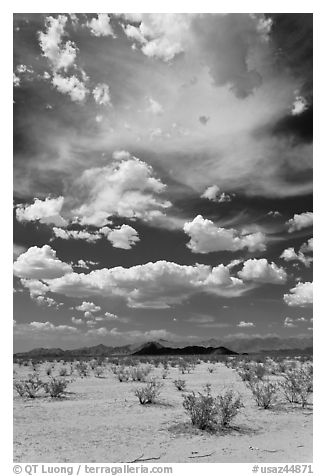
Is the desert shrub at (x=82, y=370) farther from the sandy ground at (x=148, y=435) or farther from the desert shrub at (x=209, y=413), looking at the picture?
the desert shrub at (x=209, y=413)

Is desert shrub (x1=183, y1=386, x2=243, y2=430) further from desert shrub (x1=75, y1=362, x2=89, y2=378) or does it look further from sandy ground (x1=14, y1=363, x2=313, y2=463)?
desert shrub (x1=75, y1=362, x2=89, y2=378)

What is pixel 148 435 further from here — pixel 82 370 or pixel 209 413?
pixel 82 370

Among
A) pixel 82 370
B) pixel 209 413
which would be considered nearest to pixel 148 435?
pixel 209 413

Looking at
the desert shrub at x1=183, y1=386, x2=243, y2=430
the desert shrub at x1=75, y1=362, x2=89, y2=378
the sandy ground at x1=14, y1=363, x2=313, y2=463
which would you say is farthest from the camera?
the desert shrub at x1=75, y1=362, x2=89, y2=378

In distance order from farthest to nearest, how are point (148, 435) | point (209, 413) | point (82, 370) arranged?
1. point (82, 370)
2. point (209, 413)
3. point (148, 435)

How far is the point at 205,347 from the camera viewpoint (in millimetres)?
163875

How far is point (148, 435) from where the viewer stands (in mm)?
10469

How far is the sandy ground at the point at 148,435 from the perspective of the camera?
9.09 m

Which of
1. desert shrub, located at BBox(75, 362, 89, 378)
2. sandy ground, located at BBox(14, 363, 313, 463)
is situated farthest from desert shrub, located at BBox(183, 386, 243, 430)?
desert shrub, located at BBox(75, 362, 89, 378)

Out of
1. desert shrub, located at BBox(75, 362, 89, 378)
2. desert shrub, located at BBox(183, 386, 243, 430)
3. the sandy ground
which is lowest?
desert shrub, located at BBox(75, 362, 89, 378)

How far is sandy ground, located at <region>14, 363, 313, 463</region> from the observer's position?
9.09 meters

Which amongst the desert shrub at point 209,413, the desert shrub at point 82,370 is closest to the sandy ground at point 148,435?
the desert shrub at point 209,413
